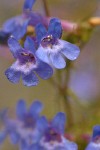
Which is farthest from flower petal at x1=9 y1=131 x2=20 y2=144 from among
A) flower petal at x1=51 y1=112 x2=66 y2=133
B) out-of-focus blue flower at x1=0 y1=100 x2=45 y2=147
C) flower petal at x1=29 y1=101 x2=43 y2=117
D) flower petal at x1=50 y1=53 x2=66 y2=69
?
flower petal at x1=50 y1=53 x2=66 y2=69

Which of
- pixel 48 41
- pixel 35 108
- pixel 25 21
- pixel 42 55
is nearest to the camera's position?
pixel 42 55

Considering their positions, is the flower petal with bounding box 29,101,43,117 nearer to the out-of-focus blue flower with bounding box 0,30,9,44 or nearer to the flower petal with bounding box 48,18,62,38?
the out-of-focus blue flower with bounding box 0,30,9,44

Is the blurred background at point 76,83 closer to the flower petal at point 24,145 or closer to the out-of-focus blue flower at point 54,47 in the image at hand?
the flower petal at point 24,145

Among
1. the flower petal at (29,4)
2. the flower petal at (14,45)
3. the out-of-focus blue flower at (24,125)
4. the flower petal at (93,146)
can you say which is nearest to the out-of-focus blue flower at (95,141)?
the flower petal at (93,146)

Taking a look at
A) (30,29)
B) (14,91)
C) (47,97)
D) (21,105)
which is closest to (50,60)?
(30,29)

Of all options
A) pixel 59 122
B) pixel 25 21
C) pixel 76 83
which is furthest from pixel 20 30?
pixel 76 83

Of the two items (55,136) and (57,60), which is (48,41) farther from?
(55,136)
